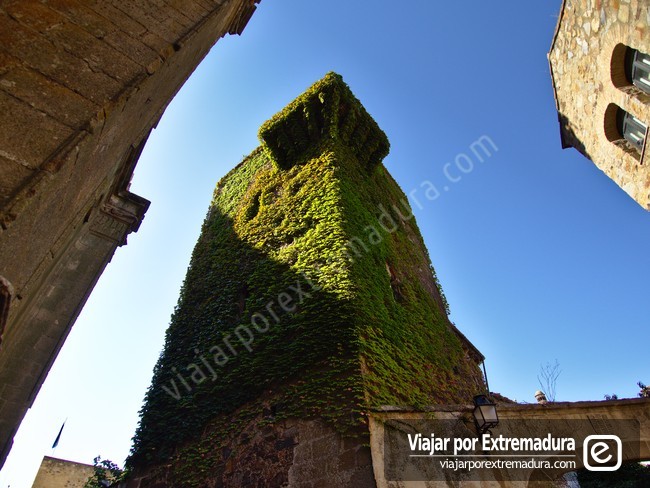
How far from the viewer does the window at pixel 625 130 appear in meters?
6.70

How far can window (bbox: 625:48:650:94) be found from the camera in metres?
6.10

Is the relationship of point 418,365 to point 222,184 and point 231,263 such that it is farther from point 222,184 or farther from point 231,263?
point 222,184

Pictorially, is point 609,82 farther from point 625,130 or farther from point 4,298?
point 4,298

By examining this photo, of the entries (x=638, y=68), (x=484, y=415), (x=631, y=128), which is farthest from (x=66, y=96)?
(x=631, y=128)

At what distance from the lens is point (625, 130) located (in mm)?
7121

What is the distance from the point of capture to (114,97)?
270 centimetres

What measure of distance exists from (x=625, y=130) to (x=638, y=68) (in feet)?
3.95

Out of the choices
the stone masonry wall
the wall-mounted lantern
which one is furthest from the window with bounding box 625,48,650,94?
the stone masonry wall

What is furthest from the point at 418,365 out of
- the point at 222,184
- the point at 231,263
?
the point at 222,184

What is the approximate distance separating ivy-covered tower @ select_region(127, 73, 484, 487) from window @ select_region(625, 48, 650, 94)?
516cm

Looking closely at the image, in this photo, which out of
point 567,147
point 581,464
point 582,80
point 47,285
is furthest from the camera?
point 567,147

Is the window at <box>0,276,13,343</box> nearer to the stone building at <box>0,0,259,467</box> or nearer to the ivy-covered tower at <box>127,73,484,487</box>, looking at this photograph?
the stone building at <box>0,0,259,467</box>

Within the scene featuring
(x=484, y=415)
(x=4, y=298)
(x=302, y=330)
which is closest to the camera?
(x=4, y=298)

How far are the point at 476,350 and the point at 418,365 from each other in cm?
509
